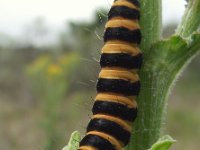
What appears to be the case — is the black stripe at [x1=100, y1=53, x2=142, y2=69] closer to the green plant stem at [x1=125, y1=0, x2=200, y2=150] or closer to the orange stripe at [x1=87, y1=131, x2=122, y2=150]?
the green plant stem at [x1=125, y1=0, x2=200, y2=150]

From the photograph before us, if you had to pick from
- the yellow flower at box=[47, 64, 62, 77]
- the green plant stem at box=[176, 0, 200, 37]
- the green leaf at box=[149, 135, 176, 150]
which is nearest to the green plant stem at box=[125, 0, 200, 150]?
the green plant stem at box=[176, 0, 200, 37]

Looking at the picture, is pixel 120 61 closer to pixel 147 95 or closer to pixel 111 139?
pixel 147 95

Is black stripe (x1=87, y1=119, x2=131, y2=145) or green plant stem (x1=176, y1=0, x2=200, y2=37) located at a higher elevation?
green plant stem (x1=176, y1=0, x2=200, y2=37)

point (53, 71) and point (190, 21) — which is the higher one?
point (190, 21)

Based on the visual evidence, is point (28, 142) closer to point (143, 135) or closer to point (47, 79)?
point (47, 79)

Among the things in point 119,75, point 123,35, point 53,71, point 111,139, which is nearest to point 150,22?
Answer: point 123,35

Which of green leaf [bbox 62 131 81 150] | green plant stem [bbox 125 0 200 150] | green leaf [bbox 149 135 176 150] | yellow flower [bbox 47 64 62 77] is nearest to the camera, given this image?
green leaf [bbox 149 135 176 150]
